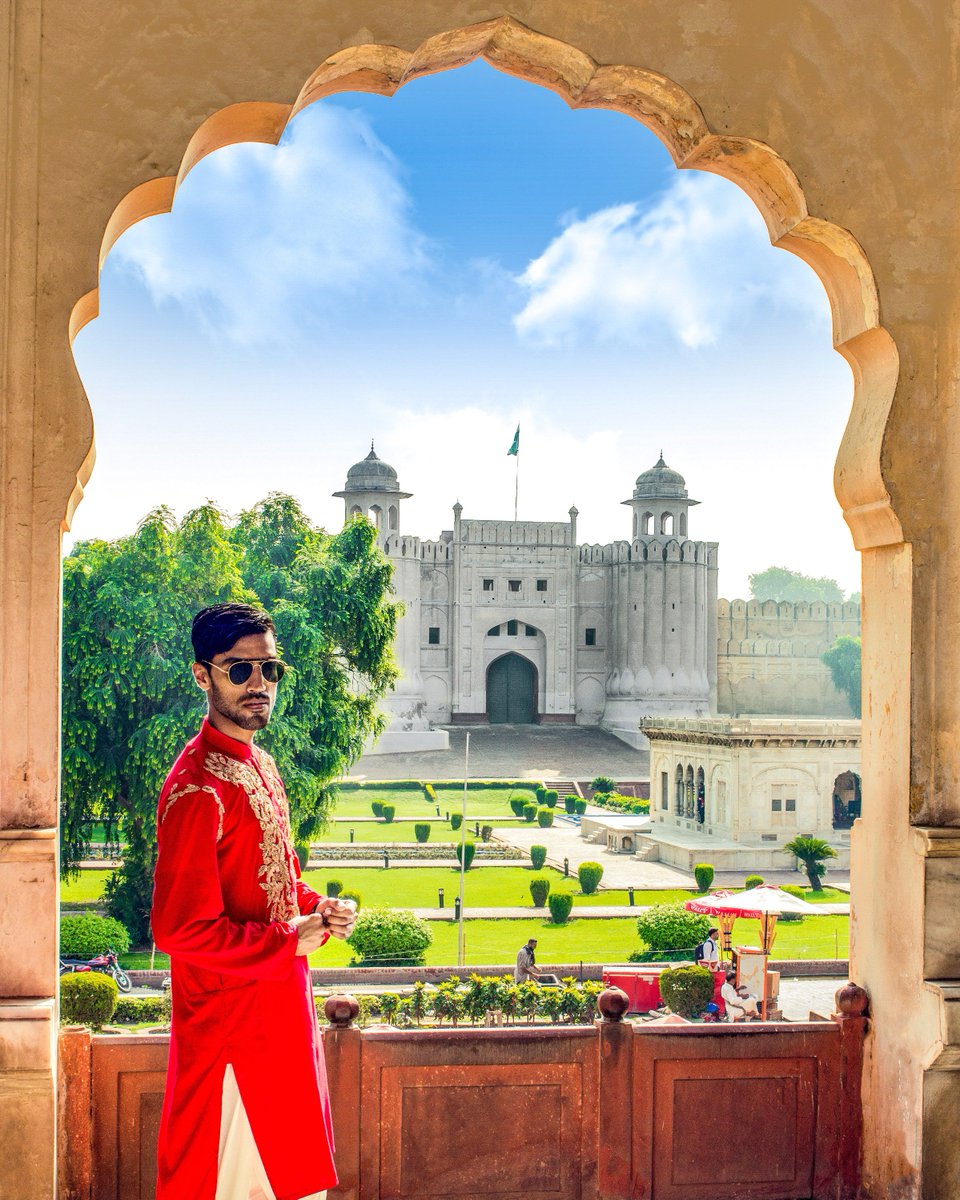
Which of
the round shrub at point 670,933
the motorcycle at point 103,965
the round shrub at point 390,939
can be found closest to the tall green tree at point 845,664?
the round shrub at point 670,933

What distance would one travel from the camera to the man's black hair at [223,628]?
76.7 inches

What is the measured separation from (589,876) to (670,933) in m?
3.40

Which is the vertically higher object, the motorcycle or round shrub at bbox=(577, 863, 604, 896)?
the motorcycle

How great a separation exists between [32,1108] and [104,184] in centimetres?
158

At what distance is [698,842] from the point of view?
17.7 m

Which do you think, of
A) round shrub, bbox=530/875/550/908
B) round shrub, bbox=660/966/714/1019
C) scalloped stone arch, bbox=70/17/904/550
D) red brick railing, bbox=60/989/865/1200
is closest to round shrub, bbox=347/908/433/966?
round shrub, bbox=660/966/714/1019

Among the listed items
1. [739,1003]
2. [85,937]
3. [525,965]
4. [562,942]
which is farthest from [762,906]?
[85,937]

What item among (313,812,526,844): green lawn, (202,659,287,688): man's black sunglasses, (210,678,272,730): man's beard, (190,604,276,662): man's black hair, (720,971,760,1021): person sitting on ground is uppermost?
(190,604,276,662): man's black hair

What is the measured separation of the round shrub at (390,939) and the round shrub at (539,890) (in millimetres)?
2736

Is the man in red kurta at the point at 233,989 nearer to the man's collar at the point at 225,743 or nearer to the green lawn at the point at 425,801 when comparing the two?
the man's collar at the point at 225,743

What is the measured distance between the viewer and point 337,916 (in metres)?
1.87

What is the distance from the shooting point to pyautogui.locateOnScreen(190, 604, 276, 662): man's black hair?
76.7 inches

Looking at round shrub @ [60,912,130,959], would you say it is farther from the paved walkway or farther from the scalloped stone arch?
the paved walkway

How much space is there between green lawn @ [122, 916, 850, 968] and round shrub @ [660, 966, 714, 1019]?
70.8 inches
